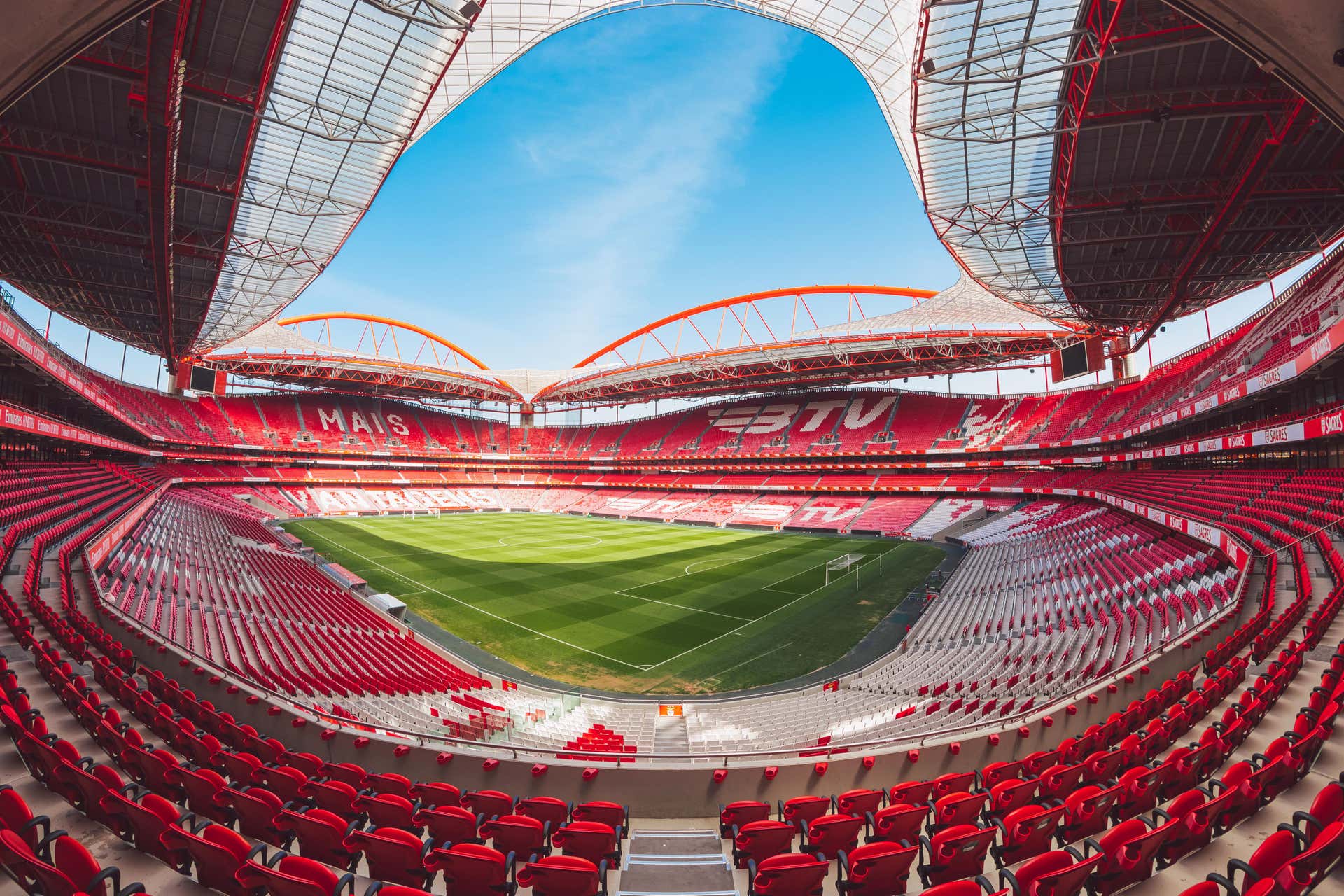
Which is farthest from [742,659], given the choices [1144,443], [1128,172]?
[1144,443]

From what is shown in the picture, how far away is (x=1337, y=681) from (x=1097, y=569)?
15435 millimetres

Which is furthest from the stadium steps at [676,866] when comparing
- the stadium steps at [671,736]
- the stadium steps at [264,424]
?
the stadium steps at [264,424]

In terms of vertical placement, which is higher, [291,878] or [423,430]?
[423,430]

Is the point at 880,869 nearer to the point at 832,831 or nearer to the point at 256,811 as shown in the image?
the point at 832,831

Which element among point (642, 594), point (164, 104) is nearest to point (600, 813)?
point (164, 104)

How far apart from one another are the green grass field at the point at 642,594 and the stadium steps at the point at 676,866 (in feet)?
31.8

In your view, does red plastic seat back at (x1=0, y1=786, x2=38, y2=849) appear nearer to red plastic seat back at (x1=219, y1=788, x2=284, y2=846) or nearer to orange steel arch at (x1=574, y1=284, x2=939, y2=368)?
red plastic seat back at (x1=219, y1=788, x2=284, y2=846)

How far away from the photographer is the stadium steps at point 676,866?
4.42m

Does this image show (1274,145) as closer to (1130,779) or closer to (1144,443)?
(1130,779)

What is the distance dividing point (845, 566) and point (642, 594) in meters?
11.9

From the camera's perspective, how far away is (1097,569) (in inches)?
761

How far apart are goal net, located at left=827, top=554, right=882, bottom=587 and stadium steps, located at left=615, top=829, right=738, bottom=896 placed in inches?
869

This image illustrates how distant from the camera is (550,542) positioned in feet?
124

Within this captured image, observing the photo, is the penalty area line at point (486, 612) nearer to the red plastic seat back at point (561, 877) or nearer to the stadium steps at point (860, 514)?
the red plastic seat back at point (561, 877)
